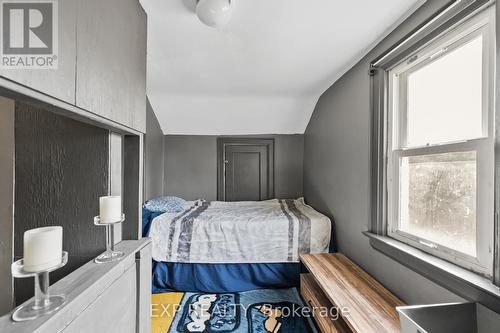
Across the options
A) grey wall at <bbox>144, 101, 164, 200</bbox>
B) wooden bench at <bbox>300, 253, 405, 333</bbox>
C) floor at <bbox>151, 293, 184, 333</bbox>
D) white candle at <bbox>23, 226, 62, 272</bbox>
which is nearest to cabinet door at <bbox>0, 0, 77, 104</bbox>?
white candle at <bbox>23, 226, 62, 272</bbox>

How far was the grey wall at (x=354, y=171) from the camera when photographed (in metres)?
1.30

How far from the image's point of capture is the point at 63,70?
65cm

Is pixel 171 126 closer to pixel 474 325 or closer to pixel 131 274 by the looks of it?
pixel 131 274

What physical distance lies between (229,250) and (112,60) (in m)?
1.90

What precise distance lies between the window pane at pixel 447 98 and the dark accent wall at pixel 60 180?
1677mm

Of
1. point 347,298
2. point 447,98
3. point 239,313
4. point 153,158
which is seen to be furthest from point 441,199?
point 153,158

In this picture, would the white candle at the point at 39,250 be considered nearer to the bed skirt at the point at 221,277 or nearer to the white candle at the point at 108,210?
the white candle at the point at 108,210

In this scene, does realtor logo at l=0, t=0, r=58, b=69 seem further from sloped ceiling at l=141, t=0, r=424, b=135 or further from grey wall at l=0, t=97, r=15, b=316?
sloped ceiling at l=141, t=0, r=424, b=135

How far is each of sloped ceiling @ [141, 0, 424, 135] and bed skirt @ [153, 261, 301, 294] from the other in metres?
1.88

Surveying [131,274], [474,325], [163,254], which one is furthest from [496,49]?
[163,254]

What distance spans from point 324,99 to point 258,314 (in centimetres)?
234

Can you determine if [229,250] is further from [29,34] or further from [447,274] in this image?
[29,34]

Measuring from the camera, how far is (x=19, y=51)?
55 cm

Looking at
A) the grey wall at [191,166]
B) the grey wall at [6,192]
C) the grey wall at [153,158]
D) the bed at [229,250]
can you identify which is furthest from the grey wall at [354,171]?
the grey wall at [153,158]
